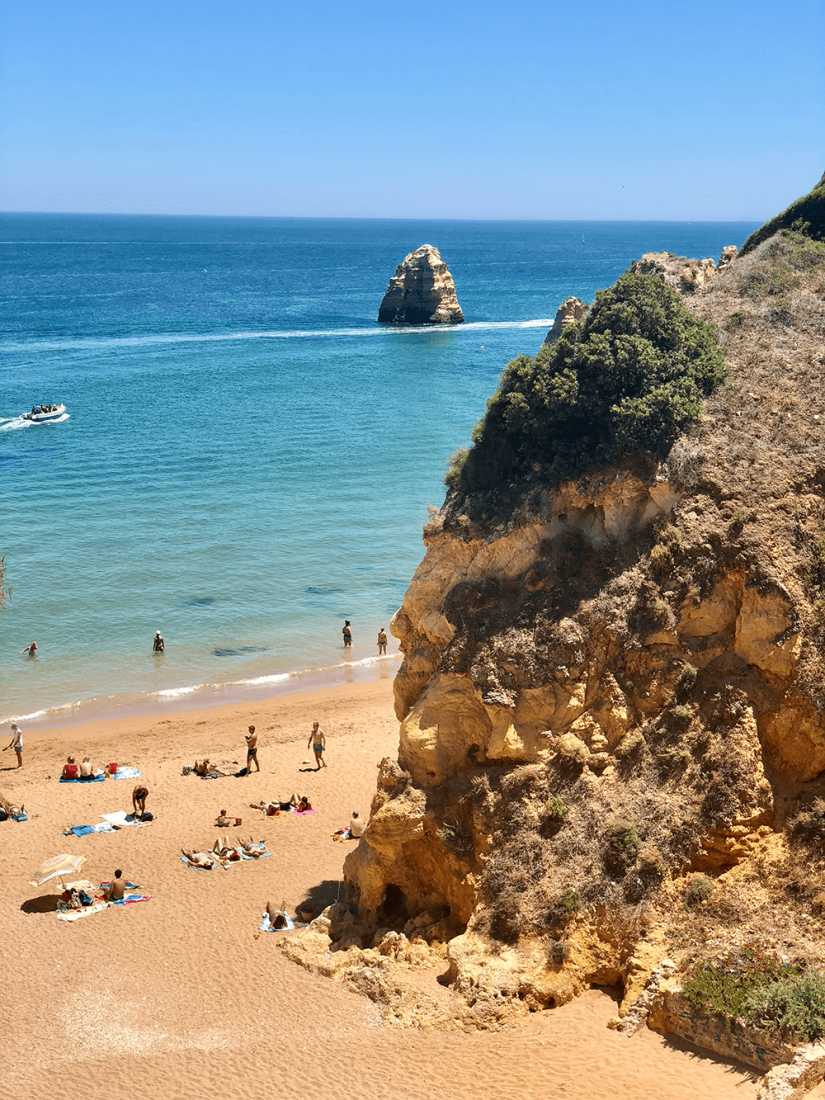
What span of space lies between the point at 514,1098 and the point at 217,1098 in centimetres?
391

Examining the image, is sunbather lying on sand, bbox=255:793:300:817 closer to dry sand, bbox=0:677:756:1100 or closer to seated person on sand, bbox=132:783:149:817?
dry sand, bbox=0:677:756:1100

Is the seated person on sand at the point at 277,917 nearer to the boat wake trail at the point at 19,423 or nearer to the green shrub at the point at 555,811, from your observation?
the green shrub at the point at 555,811

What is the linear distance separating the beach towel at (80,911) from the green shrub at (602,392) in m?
9.82

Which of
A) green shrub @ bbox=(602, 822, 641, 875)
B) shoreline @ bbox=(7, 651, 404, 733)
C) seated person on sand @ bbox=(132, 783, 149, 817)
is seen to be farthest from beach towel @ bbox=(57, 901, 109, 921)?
shoreline @ bbox=(7, 651, 404, 733)

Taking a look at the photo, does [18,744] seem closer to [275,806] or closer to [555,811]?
[275,806]

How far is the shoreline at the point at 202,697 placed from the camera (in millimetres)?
27516

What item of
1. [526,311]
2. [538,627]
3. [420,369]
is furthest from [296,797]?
[526,311]

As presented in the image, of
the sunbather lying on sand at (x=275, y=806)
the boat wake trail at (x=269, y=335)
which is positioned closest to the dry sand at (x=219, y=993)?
the sunbather lying on sand at (x=275, y=806)

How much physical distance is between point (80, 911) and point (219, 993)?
13.0ft

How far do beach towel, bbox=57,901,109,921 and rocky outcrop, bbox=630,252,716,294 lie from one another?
15.1 meters

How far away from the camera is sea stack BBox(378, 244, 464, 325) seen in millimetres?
98188

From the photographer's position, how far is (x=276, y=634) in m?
32.8

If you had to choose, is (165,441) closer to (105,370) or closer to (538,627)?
(105,370)

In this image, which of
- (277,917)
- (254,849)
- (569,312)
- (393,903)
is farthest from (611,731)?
(569,312)
